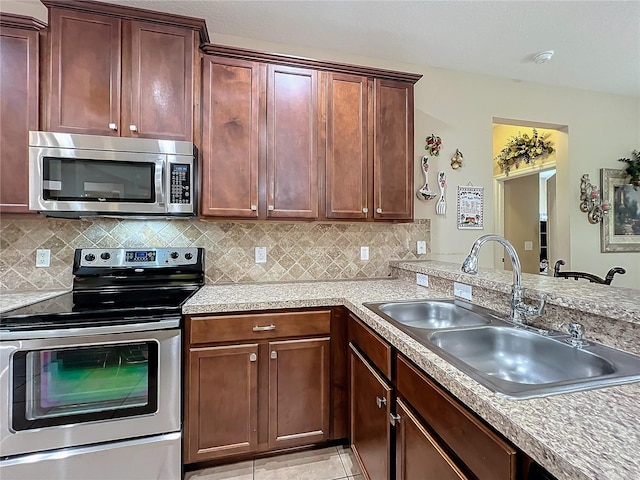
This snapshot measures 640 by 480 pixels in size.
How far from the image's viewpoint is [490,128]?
9.36 ft

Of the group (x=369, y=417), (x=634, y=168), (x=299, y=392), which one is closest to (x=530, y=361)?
(x=369, y=417)

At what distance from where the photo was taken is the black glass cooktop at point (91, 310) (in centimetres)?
139

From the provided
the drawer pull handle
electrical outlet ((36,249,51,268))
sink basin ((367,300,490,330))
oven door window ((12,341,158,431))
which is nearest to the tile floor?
oven door window ((12,341,158,431))

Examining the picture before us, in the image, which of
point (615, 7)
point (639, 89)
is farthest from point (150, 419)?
point (639, 89)

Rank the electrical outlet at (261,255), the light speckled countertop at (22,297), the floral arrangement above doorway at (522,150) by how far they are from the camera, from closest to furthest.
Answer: the light speckled countertop at (22,297)
the electrical outlet at (261,255)
the floral arrangement above doorway at (522,150)

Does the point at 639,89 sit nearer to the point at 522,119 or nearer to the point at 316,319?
the point at 522,119

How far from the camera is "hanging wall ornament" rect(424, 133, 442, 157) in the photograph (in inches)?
105

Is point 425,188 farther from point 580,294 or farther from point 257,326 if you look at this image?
point 257,326

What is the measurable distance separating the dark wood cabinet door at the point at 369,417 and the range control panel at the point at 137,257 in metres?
1.28

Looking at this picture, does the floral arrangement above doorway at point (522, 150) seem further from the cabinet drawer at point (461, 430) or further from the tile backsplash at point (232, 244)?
the cabinet drawer at point (461, 430)

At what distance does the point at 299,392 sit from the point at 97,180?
1663 mm

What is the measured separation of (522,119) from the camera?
2971 millimetres

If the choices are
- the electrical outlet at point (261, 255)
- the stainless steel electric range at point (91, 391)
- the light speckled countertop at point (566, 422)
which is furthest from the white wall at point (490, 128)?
the stainless steel electric range at point (91, 391)

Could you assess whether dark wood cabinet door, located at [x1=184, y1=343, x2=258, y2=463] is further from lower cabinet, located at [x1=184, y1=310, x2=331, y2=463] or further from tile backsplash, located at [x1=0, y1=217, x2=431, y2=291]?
tile backsplash, located at [x1=0, y1=217, x2=431, y2=291]
